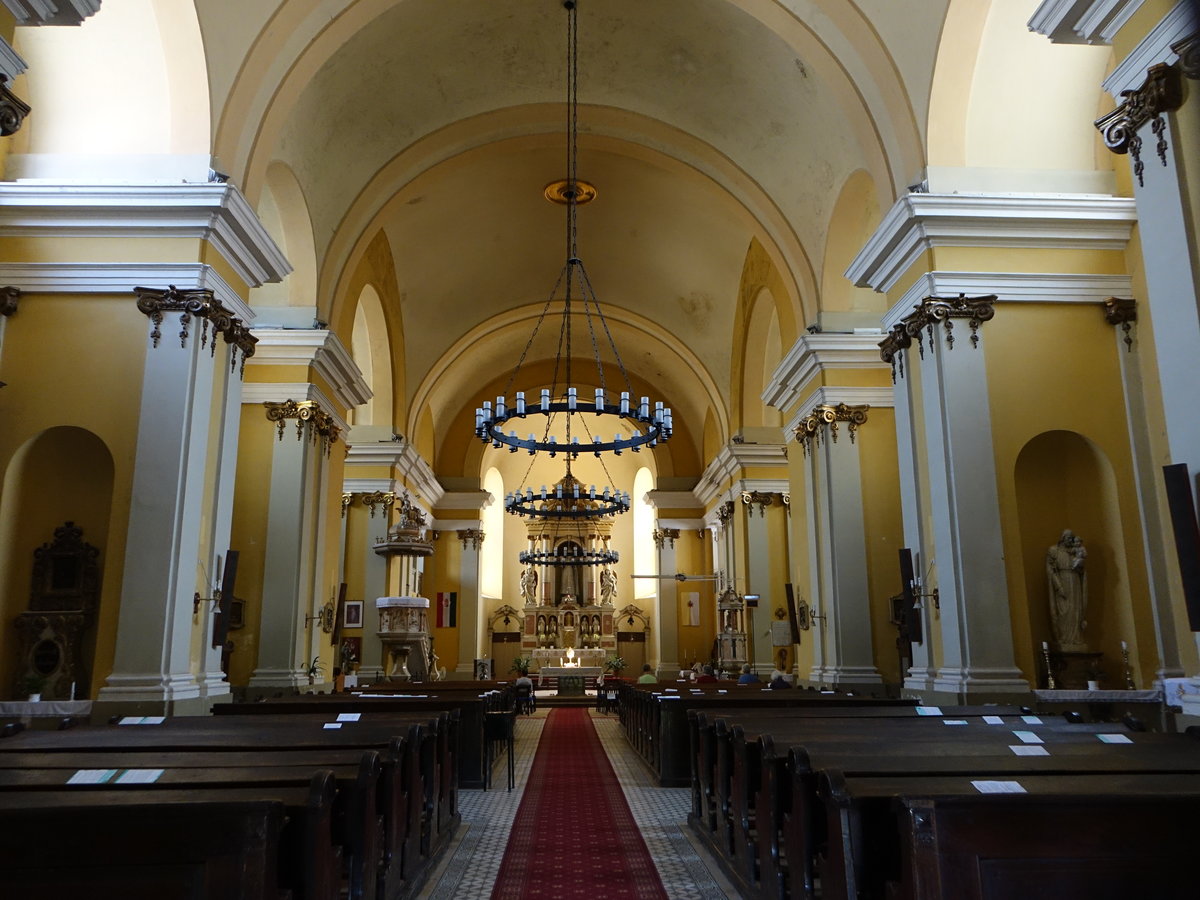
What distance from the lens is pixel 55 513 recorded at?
23.3 ft

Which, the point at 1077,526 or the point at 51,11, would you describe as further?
the point at 1077,526

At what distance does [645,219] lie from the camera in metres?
15.1

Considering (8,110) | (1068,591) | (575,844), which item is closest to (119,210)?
(8,110)

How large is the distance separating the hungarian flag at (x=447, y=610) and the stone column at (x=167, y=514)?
539 inches

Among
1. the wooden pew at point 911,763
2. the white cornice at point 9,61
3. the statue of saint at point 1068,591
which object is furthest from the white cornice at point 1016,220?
the white cornice at point 9,61

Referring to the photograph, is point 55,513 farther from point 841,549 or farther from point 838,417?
point 838,417

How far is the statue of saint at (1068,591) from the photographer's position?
713cm

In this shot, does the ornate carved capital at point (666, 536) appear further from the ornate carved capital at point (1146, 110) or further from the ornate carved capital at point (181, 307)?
the ornate carved capital at point (1146, 110)

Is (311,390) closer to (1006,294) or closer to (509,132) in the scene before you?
(509,132)

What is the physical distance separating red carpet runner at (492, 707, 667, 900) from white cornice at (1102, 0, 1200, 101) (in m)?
4.61

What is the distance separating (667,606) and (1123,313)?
1440 centimetres

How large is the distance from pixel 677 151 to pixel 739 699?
731 centimetres

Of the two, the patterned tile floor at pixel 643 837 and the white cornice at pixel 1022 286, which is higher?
the white cornice at pixel 1022 286

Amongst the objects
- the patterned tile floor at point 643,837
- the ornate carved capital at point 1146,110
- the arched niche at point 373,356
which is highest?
the arched niche at point 373,356
